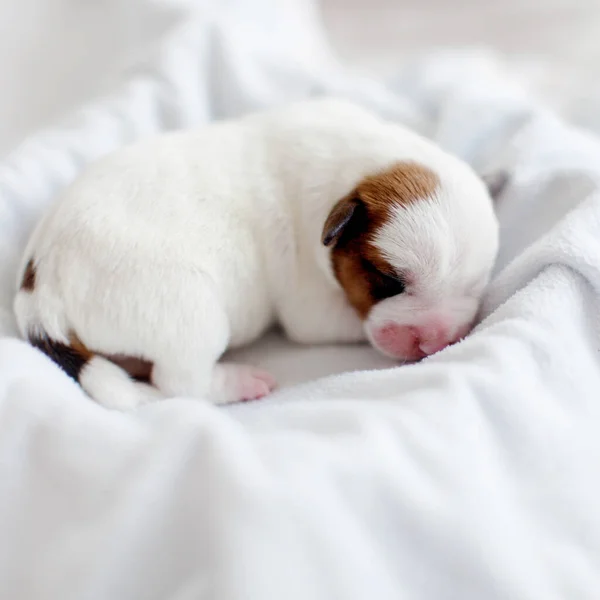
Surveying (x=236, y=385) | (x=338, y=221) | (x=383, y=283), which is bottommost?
(x=236, y=385)

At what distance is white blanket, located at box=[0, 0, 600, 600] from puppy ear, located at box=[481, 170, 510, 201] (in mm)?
221

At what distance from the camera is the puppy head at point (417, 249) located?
43.0 inches

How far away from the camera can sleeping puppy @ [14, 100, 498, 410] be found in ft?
3.44

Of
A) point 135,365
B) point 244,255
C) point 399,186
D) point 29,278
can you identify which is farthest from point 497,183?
point 29,278

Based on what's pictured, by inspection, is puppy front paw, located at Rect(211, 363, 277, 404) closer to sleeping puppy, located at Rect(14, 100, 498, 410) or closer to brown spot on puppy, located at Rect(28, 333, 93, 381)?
sleeping puppy, located at Rect(14, 100, 498, 410)

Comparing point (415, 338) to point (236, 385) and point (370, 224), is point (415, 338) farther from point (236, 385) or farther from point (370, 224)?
point (236, 385)

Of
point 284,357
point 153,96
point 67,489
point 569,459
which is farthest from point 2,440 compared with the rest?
point 153,96

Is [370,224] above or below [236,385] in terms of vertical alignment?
above

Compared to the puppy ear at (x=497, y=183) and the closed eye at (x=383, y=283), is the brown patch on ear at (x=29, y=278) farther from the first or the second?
the puppy ear at (x=497, y=183)

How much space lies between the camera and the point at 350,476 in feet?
2.63

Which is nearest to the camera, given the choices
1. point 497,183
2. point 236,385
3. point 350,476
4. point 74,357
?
point 350,476

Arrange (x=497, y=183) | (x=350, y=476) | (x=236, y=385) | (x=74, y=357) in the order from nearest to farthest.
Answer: (x=350, y=476), (x=74, y=357), (x=236, y=385), (x=497, y=183)

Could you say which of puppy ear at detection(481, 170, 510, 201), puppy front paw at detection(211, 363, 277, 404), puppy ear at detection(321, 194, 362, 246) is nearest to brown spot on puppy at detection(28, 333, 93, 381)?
puppy front paw at detection(211, 363, 277, 404)

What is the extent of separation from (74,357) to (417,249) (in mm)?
543
